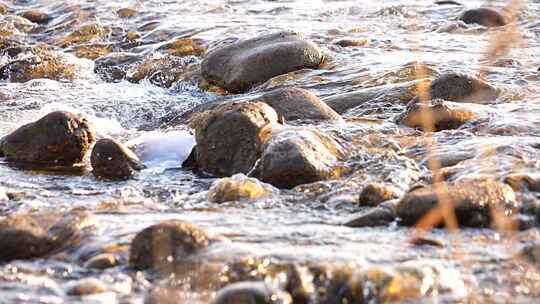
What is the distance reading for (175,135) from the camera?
5.51 meters

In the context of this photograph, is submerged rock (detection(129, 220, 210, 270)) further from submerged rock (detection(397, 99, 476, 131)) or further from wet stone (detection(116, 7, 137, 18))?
wet stone (detection(116, 7, 137, 18))

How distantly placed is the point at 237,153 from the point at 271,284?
2047mm

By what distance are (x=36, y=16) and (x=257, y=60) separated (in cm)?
583

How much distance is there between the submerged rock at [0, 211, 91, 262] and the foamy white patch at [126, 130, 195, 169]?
1558 mm

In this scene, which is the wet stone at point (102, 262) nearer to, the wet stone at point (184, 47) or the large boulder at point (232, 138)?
the large boulder at point (232, 138)

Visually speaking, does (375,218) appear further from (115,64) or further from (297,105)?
(115,64)

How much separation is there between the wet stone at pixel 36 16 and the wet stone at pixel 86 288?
9.67m

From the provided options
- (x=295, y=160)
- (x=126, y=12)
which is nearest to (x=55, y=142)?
(x=295, y=160)

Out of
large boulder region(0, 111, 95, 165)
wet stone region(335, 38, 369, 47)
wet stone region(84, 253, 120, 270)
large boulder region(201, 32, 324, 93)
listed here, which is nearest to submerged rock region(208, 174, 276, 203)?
wet stone region(84, 253, 120, 270)

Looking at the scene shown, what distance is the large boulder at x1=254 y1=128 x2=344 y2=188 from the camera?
4355 millimetres

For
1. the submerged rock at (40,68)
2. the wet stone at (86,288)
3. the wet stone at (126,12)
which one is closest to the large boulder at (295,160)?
the wet stone at (86,288)

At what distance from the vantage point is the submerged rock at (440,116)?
212 inches

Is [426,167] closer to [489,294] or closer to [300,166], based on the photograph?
[300,166]

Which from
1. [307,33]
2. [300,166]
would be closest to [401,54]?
[307,33]
